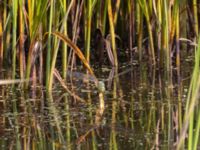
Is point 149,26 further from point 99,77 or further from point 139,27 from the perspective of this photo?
point 99,77

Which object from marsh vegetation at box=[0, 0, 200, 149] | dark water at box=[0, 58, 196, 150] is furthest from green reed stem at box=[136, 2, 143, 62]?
dark water at box=[0, 58, 196, 150]

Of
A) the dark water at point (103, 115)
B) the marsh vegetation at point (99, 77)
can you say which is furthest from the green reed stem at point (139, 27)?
the dark water at point (103, 115)

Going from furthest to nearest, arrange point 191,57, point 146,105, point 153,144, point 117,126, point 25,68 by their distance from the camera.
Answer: point 191,57 → point 25,68 → point 146,105 → point 117,126 → point 153,144

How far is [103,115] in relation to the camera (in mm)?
3135

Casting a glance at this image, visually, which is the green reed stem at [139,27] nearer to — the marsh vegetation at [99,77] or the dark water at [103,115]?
the marsh vegetation at [99,77]

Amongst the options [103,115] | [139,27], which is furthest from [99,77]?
[103,115]

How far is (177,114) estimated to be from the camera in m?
3.10

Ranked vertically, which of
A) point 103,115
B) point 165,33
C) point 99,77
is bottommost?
point 103,115

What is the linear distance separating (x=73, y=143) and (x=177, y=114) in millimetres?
550

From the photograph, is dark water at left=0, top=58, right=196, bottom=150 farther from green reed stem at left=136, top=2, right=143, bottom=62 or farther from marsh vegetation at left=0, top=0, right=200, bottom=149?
green reed stem at left=136, top=2, right=143, bottom=62

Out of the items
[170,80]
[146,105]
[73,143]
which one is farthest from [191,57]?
[73,143]

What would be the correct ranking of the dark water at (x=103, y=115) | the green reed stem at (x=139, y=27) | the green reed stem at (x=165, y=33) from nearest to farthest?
the dark water at (x=103, y=115)
the green reed stem at (x=165, y=33)
the green reed stem at (x=139, y=27)

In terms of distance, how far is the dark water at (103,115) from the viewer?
2.77 metres

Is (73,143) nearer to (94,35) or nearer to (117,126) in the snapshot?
(117,126)
